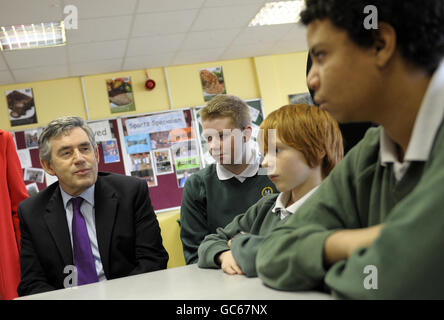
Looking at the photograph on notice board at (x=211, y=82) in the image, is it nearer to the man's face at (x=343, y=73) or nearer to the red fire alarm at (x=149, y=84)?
the red fire alarm at (x=149, y=84)

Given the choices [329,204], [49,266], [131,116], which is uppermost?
[131,116]

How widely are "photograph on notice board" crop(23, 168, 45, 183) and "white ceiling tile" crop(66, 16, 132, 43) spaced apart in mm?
2010

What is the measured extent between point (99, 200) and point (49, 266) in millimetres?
347

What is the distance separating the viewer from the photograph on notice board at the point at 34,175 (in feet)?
19.2

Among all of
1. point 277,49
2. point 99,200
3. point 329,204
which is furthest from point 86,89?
point 329,204

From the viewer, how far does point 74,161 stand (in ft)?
6.50

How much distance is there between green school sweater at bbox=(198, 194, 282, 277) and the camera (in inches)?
40.2

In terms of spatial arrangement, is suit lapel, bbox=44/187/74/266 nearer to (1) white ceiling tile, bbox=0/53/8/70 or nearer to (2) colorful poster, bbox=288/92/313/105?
(1) white ceiling tile, bbox=0/53/8/70

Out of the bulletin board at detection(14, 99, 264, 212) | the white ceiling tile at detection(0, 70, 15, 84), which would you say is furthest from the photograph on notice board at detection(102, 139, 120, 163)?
the white ceiling tile at detection(0, 70, 15, 84)
